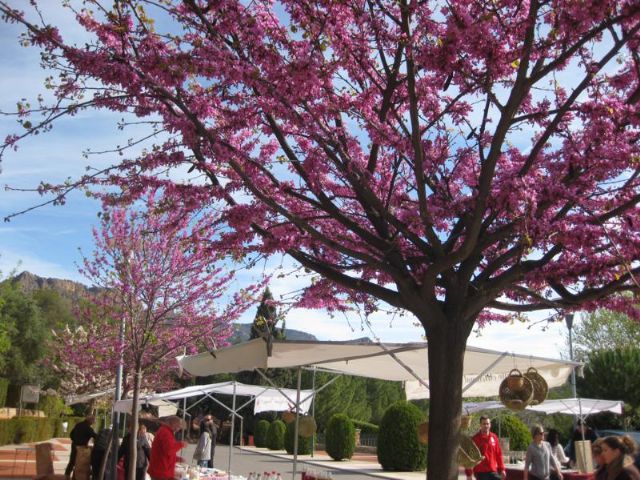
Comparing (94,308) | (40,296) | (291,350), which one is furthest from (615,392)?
(40,296)

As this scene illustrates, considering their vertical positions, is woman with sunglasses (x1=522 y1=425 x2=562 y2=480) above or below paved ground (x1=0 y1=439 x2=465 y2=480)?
above

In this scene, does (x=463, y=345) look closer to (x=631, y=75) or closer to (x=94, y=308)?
(x=631, y=75)

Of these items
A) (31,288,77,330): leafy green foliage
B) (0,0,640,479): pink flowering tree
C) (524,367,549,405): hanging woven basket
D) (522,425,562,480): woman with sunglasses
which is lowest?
(522,425,562,480): woman with sunglasses

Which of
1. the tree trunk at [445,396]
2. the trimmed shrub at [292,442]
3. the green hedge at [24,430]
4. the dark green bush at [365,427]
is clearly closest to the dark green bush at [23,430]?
the green hedge at [24,430]

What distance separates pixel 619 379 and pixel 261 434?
20916 mm

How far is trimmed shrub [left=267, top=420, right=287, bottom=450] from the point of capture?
40438mm

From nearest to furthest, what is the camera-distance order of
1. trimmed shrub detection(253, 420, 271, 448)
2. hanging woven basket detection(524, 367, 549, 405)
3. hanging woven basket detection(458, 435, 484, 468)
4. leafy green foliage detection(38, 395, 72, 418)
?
hanging woven basket detection(458, 435, 484, 468) < hanging woven basket detection(524, 367, 549, 405) < trimmed shrub detection(253, 420, 271, 448) < leafy green foliage detection(38, 395, 72, 418)

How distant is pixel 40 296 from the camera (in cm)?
6931

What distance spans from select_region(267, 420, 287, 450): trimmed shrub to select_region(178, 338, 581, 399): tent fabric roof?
96.0 ft

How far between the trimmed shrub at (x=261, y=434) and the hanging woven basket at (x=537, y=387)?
3548cm

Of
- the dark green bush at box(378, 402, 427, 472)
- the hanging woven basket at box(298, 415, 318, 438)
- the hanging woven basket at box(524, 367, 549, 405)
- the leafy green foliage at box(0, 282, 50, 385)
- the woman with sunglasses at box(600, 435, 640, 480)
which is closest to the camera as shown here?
the woman with sunglasses at box(600, 435, 640, 480)

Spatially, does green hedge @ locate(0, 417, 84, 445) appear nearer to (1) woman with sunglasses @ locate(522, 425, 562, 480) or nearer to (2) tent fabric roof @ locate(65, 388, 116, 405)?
(2) tent fabric roof @ locate(65, 388, 116, 405)

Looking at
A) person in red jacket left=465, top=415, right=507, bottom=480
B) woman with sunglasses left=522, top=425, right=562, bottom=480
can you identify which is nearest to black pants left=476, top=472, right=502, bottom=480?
person in red jacket left=465, top=415, right=507, bottom=480

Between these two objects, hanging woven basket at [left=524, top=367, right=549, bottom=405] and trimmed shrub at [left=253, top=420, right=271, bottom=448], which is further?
trimmed shrub at [left=253, top=420, right=271, bottom=448]
